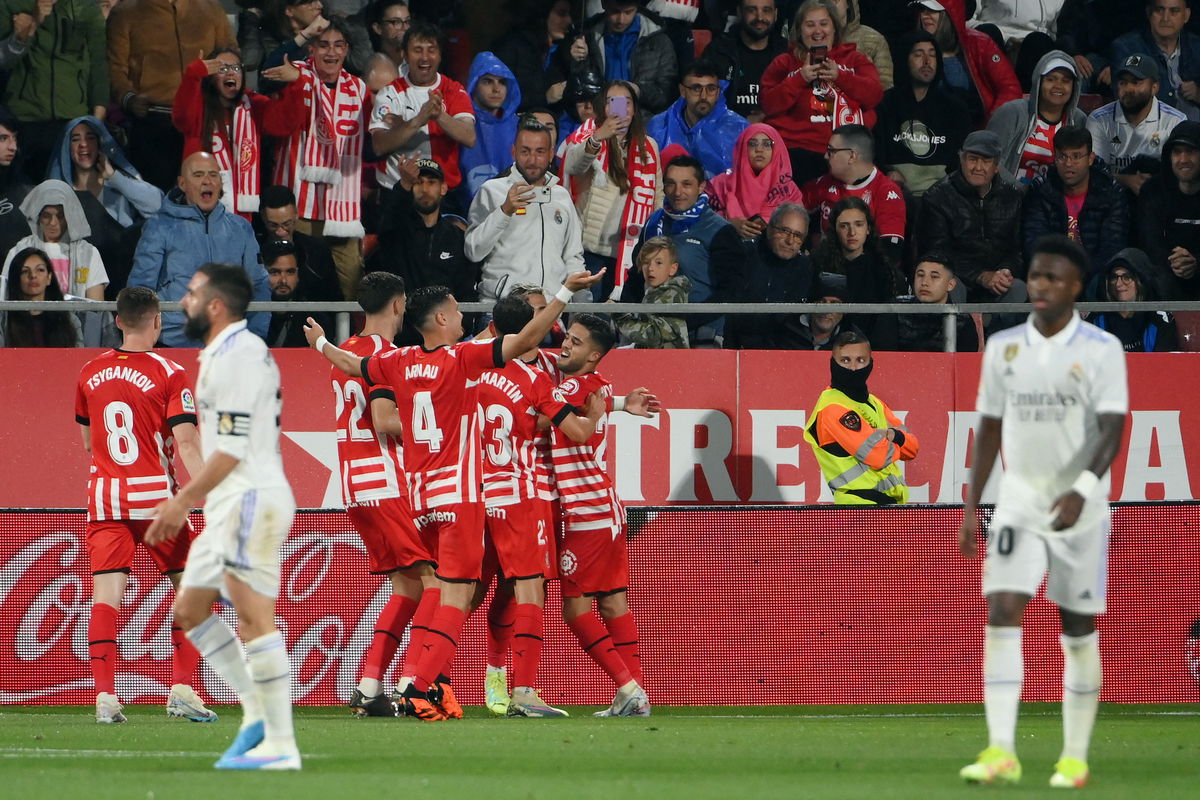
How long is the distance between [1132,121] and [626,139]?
4909 mm

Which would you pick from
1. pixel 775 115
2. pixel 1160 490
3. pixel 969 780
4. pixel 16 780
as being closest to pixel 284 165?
pixel 775 115

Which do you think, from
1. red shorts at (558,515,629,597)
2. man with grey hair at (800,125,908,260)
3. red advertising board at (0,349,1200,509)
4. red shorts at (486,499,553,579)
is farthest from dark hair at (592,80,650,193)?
red shorts at (486,499,553,579)

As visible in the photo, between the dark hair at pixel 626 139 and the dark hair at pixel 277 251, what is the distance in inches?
111

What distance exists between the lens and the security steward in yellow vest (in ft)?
40.4

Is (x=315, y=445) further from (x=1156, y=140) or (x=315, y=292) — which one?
(x=1156, y=140)

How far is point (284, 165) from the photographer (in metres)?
14.6

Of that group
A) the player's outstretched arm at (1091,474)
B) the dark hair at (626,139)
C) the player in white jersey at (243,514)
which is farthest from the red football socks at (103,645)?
the dark hair at (626,139)

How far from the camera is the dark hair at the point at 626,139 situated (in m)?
14.8

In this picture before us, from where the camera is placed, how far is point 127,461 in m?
10.2

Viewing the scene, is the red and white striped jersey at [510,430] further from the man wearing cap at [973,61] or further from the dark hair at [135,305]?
the man wearing cap at [973,61]

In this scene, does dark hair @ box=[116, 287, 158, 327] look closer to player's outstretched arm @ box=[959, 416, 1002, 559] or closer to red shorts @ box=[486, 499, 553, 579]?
red shorts @ box=[486, 499, 553, 579]

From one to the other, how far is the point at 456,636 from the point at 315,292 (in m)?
4.45

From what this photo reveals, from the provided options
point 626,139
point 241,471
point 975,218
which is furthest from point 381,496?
point 975,218

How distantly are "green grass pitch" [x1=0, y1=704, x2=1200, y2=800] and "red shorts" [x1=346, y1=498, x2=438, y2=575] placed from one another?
0.98 meters
